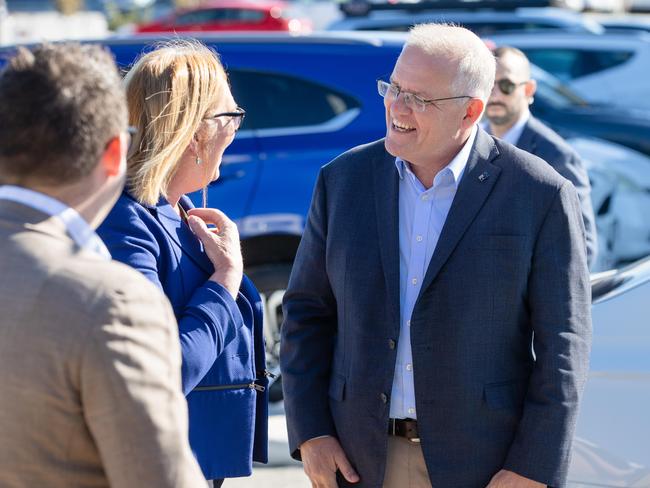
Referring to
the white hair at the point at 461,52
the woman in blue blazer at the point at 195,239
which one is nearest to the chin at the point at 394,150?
the white hair at the point at 461,52

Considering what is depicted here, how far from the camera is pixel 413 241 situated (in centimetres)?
304

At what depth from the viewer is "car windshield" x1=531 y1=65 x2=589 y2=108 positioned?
870 cm

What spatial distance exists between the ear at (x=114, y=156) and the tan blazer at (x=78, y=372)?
0.47 feet

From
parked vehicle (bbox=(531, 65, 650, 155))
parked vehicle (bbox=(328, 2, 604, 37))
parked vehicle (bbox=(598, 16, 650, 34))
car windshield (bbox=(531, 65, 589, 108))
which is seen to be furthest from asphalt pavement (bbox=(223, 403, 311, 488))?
parked vehicle (bbox=(598, 16, 650, 34))

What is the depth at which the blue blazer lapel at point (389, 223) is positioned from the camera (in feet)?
9.87

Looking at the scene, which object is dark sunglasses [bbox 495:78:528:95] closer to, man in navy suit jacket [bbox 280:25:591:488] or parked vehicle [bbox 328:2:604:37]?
man in navy suit jacket [bbox 280:25:591:488]

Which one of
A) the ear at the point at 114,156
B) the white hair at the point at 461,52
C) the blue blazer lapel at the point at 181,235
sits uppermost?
the white hair at the point at 461,52

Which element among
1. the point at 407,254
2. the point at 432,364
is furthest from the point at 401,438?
the point at 407,254

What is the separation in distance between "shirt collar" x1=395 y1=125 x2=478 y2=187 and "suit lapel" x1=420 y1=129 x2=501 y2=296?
2 centimetres

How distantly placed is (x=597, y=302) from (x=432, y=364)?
1167 mm

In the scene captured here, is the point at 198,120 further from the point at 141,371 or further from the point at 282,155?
the point at 282,155

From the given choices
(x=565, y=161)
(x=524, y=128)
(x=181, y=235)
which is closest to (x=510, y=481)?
(x=181, y=235)

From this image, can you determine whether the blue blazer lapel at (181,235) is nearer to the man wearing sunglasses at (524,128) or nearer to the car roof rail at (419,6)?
the man wearing sunglasses at (524,128)

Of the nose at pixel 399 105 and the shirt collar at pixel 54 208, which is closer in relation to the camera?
the shirt collar at pixel 54 208
